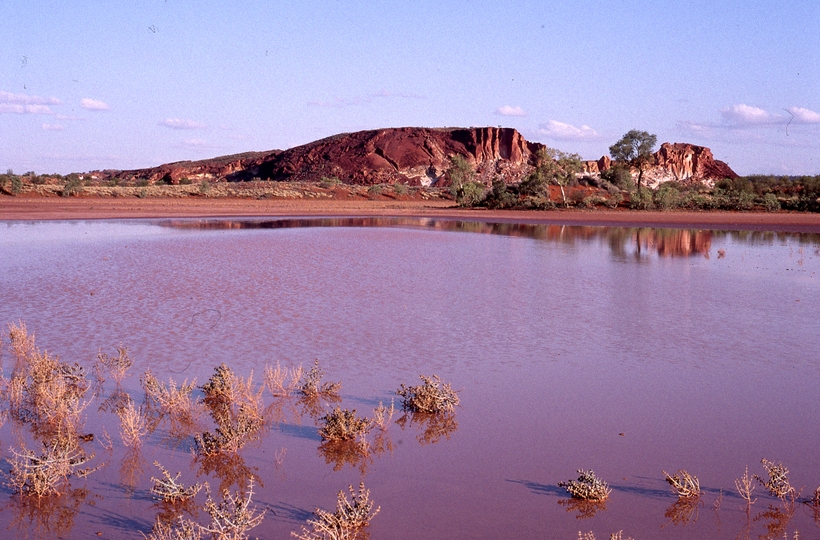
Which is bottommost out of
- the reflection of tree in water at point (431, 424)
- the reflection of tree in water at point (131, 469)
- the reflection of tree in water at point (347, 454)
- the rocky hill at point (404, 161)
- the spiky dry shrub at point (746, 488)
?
the reflection of tree in water at point (131, 469)

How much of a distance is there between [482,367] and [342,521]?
13.0 ft

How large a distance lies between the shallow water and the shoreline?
16415mm

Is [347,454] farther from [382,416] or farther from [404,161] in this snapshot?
[404,161]

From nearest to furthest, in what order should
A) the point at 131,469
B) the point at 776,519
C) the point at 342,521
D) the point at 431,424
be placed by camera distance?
1. the point at 342,521
2. the point at 776,519
3. the point at 131,469
4. the point at 431,424

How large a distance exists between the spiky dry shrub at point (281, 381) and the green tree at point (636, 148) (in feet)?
Answer: 157

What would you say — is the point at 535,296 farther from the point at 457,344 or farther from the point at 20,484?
the point at 20,484

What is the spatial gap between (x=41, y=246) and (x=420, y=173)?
91.8 m

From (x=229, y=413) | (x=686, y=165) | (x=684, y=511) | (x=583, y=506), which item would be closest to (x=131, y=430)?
(x=229, y=413)

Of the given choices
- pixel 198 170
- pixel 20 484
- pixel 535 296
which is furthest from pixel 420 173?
pixel 20 484

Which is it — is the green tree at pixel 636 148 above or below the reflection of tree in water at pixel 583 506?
above

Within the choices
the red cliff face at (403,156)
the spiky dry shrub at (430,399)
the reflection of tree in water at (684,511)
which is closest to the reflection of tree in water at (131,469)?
the spiky dry shrub at (430,399)

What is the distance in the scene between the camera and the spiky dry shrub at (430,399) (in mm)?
6371

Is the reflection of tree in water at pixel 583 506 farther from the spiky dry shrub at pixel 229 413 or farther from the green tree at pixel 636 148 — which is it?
the green tree at pixel 636 148

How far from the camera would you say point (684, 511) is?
15.1 ft
